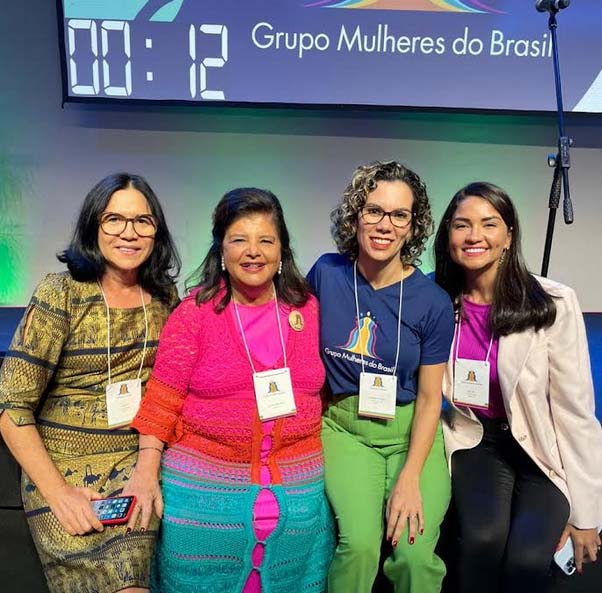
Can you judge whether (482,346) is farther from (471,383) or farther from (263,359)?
(263,359)

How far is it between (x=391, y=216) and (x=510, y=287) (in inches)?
18.3

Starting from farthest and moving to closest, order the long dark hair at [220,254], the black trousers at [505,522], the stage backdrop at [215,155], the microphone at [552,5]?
the stage backdrop at [215,155] → the microphone at [552,5] → the long dark hair at [220,254] → the black trousers at [505,522]

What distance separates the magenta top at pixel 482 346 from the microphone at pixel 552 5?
1.34 meters

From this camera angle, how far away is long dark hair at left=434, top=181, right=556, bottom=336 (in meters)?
1.53

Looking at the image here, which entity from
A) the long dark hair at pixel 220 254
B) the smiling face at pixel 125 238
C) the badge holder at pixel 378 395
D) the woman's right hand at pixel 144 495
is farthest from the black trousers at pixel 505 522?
the smiling face at pixel 125 238

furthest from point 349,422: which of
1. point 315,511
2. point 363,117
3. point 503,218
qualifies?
point 363,117

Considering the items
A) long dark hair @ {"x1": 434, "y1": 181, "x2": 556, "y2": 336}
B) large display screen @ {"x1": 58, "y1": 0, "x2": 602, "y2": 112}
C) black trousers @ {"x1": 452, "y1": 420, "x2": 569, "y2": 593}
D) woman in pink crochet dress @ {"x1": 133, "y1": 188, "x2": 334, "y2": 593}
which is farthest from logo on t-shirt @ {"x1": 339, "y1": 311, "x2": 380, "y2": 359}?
large display screen @ {"x1": 58, "y1": 0, "x2": 602, "y2": 112}

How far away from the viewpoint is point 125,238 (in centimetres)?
148

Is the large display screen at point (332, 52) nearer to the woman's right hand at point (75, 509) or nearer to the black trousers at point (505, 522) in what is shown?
the black trousers at point (505, 522)

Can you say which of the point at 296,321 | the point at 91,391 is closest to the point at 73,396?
the point at 91,391

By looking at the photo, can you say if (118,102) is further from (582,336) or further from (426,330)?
(582,336)

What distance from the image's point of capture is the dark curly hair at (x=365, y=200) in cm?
155

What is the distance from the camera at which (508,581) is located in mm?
1376

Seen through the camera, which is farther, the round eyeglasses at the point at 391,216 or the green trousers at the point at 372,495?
the round eyeglasses at the point at 391,216
